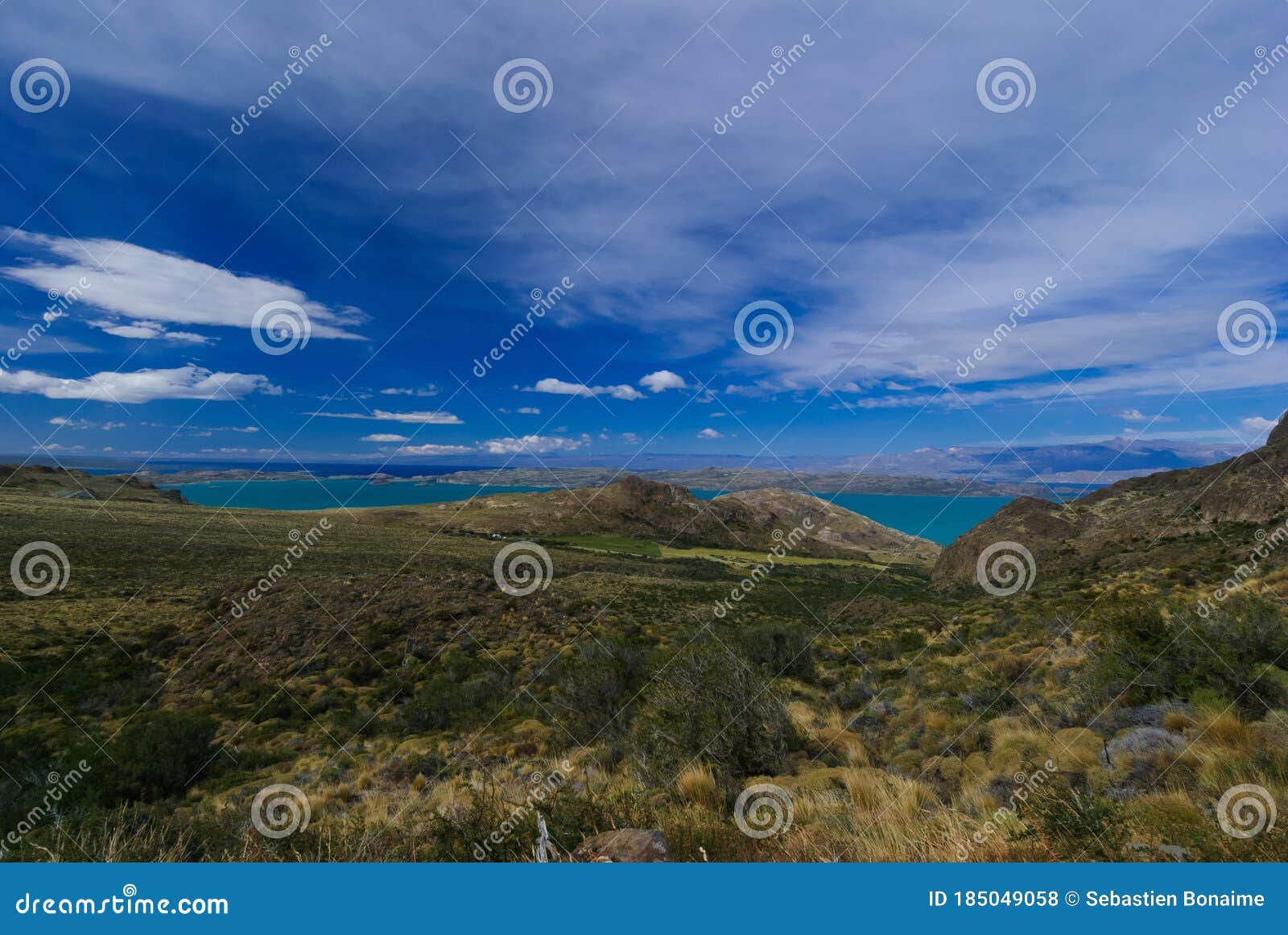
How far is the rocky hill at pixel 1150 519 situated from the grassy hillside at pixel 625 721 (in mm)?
13110

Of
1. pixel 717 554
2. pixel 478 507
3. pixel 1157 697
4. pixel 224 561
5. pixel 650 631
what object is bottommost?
pixel 1157 697

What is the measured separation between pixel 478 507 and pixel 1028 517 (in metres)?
104

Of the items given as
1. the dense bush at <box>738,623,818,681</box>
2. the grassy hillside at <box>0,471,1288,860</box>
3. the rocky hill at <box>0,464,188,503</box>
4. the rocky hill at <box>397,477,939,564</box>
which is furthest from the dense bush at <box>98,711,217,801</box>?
the rocky hill at <box>0,464,188,503</box>

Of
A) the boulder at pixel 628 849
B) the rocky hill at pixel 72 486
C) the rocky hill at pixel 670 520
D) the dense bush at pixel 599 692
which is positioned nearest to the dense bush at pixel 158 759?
the dense bush at pixel 599 692

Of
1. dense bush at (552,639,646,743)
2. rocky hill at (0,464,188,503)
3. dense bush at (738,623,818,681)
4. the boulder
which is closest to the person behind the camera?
the boulder

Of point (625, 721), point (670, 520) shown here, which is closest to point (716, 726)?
point (625, 721)

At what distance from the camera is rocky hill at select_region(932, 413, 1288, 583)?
101ft

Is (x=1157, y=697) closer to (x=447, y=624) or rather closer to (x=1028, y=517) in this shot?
(x=447, y=624)

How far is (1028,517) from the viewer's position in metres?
52.0

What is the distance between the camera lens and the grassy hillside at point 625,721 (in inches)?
198

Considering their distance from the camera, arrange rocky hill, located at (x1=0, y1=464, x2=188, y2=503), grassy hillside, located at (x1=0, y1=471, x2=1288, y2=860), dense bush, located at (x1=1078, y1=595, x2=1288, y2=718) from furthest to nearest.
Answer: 1. rocky hill, located at (x1=0, y1=464, x2=188, y2=503)
2. dense bush, located at (x1=1078, y1=595, x2=1288, y2=718)
3. grassy hillside, located at (x1=0, y1=471, x2=1288, y2=860)

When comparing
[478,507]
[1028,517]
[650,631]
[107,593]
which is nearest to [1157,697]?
[650,631]

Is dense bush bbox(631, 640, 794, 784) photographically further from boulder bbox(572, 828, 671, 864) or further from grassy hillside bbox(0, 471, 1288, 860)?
boulder bbox(572, 828, 671, 864)

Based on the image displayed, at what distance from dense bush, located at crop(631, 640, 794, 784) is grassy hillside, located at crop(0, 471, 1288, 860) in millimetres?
48
